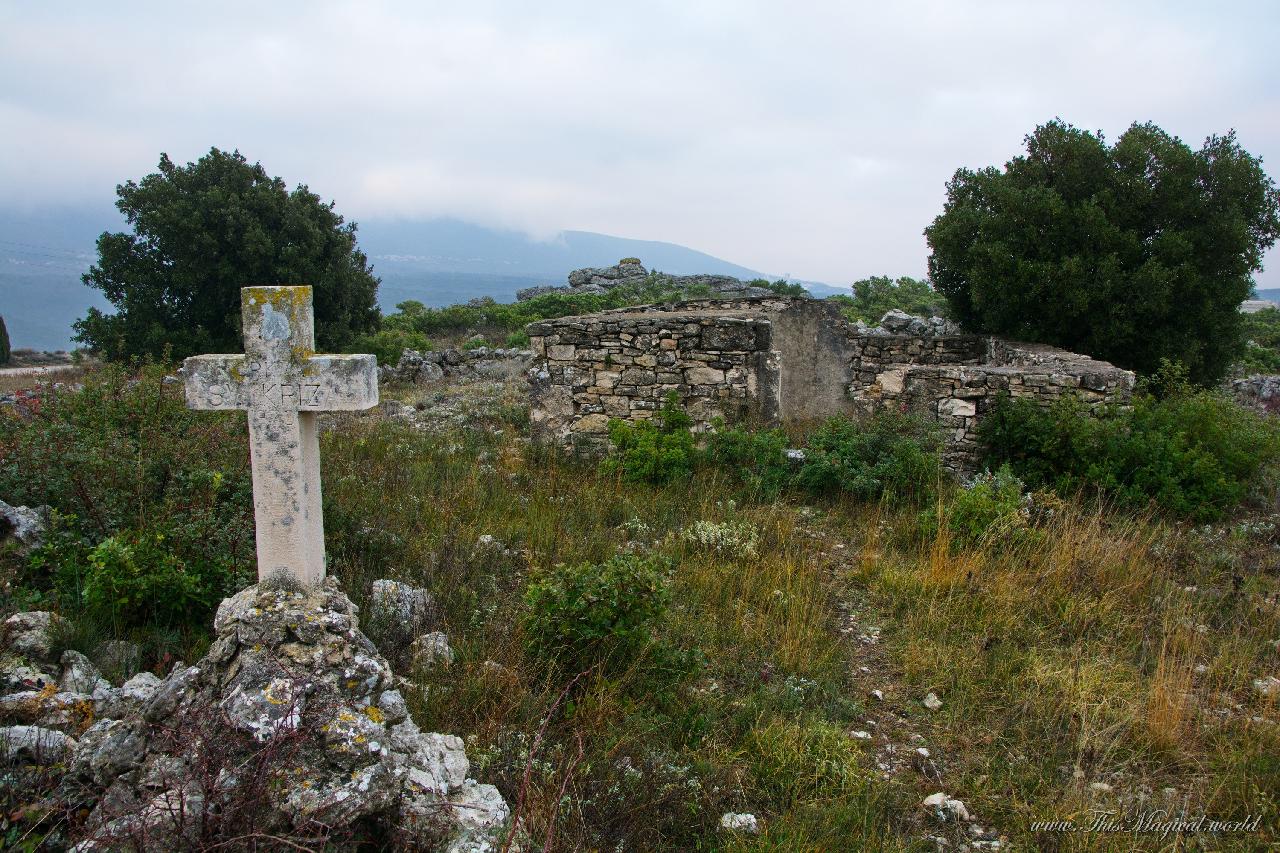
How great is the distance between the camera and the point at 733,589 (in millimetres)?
4805

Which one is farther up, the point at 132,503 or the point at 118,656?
the point at 132,503

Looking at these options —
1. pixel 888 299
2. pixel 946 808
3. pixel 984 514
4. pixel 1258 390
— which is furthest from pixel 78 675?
pixel 888 299

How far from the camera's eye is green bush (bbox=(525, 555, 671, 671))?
3.67 meters

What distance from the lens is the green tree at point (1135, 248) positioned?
9.39 meters

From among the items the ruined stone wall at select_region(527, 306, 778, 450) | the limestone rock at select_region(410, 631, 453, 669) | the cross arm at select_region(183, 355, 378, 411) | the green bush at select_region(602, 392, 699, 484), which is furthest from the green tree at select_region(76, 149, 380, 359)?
the limestone rock at select_region(410, 631, 453, 669)

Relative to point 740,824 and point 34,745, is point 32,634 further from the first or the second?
point 740,824

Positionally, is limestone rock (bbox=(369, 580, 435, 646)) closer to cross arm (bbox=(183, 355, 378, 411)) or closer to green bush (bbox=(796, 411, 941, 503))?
cross arm (bbox=(183, 355, 378, 411))

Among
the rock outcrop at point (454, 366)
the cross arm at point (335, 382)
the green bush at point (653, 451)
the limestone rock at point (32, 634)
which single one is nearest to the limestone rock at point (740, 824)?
the cross arm at point (335, 382)

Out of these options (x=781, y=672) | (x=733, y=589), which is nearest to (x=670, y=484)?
(x=733, y=589)

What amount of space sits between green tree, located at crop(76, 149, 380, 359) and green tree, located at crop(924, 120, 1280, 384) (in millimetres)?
14134

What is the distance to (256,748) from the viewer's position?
2484 mm

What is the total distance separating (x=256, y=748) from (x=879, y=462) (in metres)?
5.69

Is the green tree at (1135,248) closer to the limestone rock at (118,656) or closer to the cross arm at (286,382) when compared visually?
the cross arm at (286,382)

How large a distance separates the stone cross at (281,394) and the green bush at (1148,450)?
5.99m
